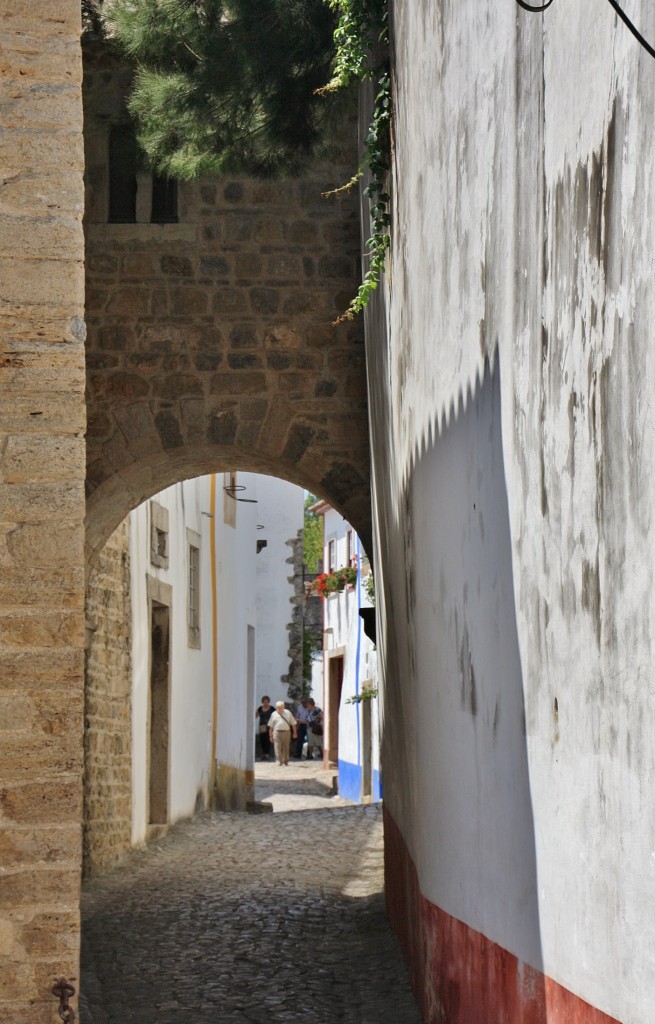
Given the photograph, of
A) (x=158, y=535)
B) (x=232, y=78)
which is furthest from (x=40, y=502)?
(x=158, y=535)

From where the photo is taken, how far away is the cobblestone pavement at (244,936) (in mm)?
6070

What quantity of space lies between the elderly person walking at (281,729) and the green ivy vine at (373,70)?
1966cm

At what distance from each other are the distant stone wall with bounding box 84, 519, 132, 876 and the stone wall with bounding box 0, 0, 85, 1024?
19.3 feet

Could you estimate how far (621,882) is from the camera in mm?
2367

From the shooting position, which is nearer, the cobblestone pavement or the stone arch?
the cobblestone pavement

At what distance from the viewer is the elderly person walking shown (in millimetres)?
26078

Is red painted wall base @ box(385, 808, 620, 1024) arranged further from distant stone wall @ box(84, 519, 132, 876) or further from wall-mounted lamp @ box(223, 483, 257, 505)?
wall-mounted lamp @ box(223, 483, 257, 505)

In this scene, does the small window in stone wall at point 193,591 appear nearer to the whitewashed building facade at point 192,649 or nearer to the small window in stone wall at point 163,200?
the whitewashed building facade at point 192,649

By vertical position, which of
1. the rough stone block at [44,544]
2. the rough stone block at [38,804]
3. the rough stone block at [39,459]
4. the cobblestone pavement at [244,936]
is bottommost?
the cobblestone pavement at [244,936]

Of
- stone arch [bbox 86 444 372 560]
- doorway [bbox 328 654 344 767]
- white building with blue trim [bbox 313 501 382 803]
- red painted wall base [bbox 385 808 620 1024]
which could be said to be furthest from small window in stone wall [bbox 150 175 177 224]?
doorway [bbox 328 654 344 767]

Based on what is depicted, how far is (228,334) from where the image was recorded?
9320mm

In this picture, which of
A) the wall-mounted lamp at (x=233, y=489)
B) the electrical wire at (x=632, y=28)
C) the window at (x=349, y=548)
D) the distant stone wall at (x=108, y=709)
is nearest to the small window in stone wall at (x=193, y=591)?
the wall-mounted lamp at (x=233, y=489)

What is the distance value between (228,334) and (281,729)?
17974 mm

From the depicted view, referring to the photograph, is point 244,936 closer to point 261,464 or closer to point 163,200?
point 261,464
